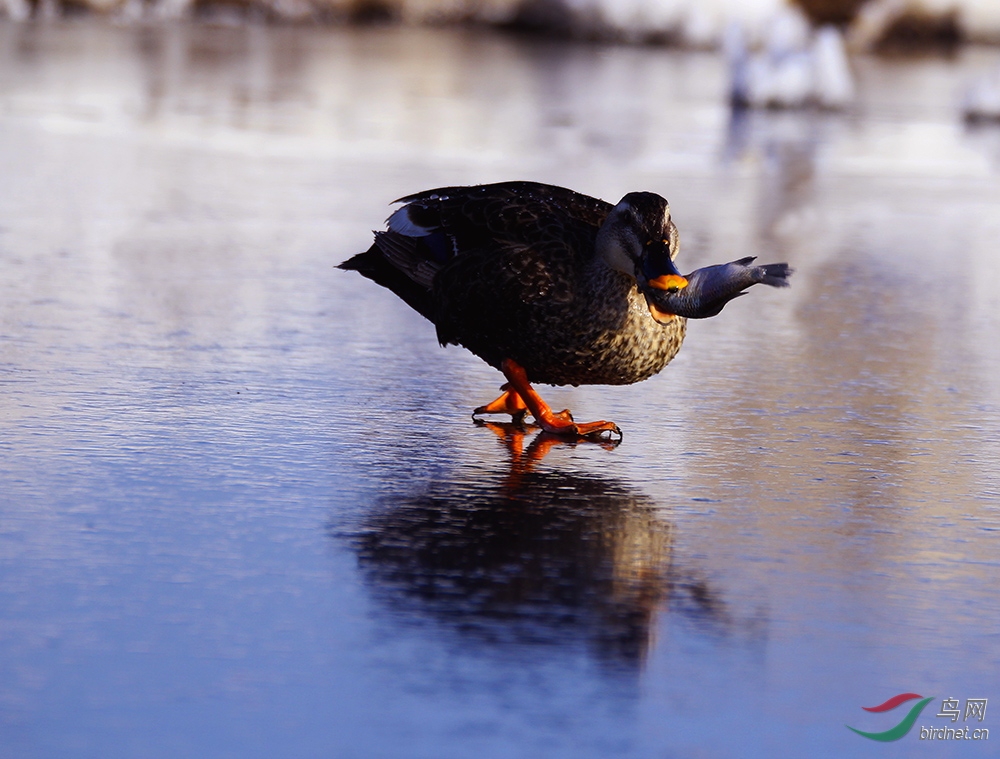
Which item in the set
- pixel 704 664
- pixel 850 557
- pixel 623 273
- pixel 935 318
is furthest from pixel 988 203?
pixel 704 664

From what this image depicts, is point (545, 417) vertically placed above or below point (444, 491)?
above

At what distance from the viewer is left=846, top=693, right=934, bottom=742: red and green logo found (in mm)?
3219

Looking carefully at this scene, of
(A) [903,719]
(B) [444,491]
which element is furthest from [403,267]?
(A) [903,719]

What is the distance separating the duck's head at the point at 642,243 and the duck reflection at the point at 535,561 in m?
0.62

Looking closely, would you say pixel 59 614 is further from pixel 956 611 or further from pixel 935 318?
pixel 935 318

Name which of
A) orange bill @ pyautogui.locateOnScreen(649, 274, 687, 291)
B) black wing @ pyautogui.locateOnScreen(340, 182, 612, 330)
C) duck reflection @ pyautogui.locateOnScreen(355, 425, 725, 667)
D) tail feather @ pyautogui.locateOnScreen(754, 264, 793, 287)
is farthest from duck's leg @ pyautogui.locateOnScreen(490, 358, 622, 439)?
tail feather @ pyautogui.locateOnScreen(754, 264, 793, 287)

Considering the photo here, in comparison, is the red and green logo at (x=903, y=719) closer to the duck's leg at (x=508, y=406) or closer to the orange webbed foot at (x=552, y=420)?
the orange webbed foot at (x=552, y=420)

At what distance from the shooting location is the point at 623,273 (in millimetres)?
5195

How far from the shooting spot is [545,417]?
5465mm

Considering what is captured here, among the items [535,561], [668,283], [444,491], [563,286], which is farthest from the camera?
[563,286]

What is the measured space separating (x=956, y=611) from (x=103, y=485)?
223 centimetres

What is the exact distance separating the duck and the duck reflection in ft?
1.49

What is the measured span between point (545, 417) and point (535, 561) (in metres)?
1.37

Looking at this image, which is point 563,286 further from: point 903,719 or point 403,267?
point 903,719
